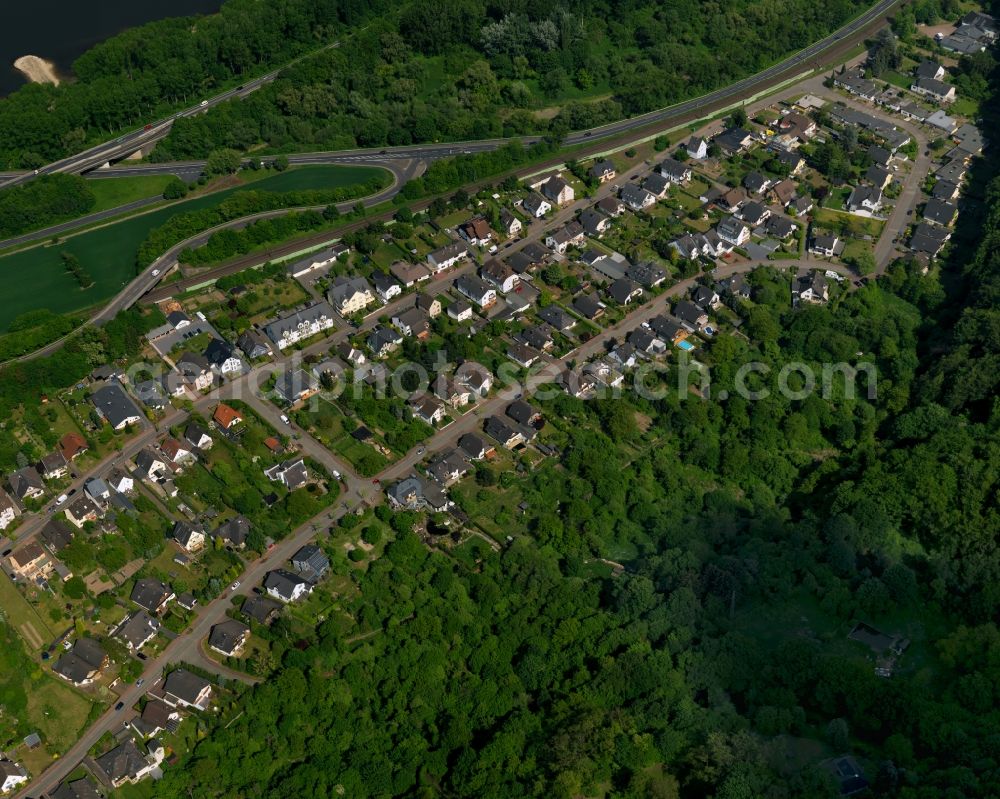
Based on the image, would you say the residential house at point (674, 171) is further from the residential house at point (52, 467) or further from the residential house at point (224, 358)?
the residential house at point (52, 467)

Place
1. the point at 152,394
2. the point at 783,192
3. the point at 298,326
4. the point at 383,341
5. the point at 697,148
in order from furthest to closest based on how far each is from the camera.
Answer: the point at 697,148 → the point at 783,192 → the point at 298,326 → the point at 383,341 → the point at 152,394

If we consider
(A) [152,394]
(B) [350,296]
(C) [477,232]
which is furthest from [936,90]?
(A) [152,394]

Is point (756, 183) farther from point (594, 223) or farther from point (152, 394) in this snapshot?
point (152, 394)

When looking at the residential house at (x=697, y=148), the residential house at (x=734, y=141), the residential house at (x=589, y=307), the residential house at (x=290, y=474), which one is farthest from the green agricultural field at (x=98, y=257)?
the residential house at (x=734, y=141)

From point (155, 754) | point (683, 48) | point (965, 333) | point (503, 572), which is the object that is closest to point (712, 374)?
point (965, 333)

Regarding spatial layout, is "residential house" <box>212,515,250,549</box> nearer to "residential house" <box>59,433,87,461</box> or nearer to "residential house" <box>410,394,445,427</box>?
"residential house" <box>59,433,87,461</box>

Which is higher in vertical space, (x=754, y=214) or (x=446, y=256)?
(x=446, y=256)

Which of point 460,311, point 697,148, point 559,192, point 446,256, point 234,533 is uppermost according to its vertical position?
point 559,192
